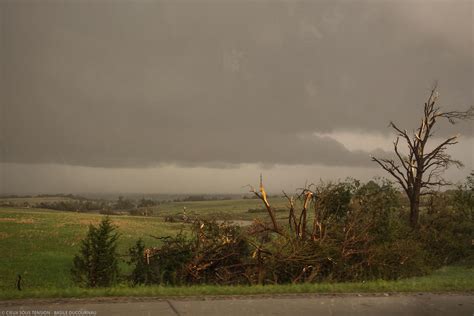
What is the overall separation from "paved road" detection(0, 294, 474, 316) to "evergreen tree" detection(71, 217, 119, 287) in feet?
25.9

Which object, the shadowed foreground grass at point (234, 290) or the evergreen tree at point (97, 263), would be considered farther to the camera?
the evergreen tree at point (97, 263)

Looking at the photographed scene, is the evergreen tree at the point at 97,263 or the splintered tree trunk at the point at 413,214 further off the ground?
the splintered tree trunk at the point at 413,214

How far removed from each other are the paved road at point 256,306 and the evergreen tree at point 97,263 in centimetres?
788

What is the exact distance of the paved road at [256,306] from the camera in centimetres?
823

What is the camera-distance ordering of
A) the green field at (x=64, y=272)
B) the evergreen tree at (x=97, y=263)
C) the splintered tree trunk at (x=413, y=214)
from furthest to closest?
the splintered tree trunk at (x=413, y=214) < the evergreen tree at (x=97, y=263) < the green field at (x=64, y=272)

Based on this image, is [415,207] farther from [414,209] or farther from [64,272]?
[64,272]

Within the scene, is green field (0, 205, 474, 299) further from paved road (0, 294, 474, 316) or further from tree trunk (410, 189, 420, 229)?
tree trunk (410, 189, 420, 229)

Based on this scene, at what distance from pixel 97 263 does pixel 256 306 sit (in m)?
9.85

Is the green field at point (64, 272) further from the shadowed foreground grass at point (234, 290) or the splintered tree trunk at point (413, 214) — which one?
the splintered tree trunk at point (413, 214)

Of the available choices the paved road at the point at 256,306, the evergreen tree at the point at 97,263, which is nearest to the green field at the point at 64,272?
the paved road at the point at 256,306

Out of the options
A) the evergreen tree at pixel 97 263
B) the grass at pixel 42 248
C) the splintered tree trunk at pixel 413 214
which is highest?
the splintered tree trunk at pixel 413 214

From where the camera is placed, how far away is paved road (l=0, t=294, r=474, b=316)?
823 centimetres

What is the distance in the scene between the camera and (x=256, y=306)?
346 inches

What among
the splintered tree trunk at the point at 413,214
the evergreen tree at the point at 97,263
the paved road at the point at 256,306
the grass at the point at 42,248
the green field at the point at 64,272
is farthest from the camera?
the grass at the point at 42,248
